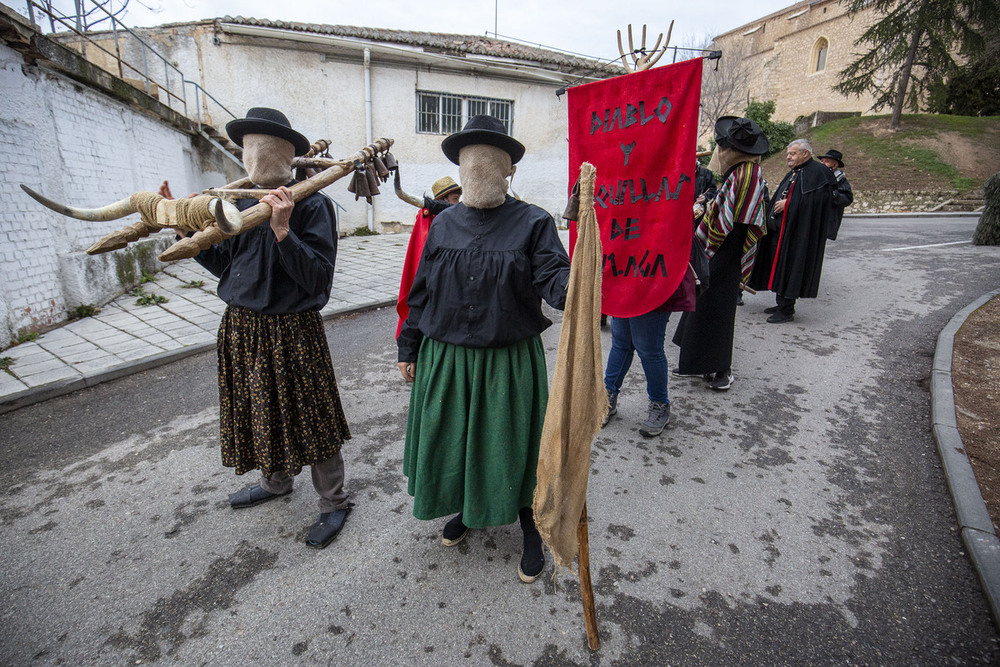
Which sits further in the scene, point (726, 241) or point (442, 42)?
point (442, 42)

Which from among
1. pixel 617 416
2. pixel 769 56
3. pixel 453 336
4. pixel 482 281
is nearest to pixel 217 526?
pixel 453 336

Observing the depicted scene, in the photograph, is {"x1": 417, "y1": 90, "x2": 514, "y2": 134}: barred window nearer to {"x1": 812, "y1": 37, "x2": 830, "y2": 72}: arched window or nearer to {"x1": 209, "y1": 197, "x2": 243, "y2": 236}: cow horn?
{"x1": 209, "y1": 197, "x2": 243, "y2": 236}: cow horn

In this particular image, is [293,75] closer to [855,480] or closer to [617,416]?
[617,416]

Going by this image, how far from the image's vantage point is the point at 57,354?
482 centimetres

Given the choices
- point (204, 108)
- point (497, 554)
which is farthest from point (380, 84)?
point (497, 554)

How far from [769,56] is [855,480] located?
4066cm

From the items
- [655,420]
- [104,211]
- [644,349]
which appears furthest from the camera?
[655,420]

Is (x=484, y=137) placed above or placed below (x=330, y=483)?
above

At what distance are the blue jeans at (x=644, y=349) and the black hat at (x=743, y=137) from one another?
4.30 ft

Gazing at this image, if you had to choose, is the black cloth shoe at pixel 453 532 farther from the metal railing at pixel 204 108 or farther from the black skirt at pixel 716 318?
the metal railing at pixel 204 108

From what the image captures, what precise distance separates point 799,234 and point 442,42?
448 inches

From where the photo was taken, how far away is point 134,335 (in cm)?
541

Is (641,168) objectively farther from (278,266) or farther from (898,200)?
(898,200)

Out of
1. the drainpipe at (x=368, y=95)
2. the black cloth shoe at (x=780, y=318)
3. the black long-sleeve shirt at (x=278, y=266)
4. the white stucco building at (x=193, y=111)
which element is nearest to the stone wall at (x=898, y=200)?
the white stucco building at (x=193, y=111)
